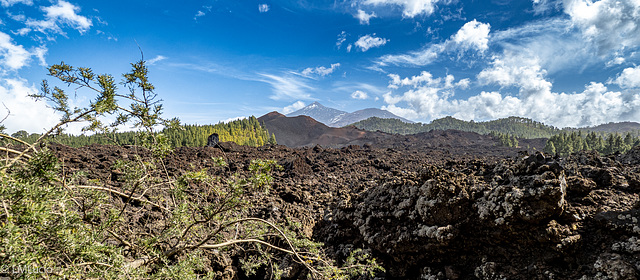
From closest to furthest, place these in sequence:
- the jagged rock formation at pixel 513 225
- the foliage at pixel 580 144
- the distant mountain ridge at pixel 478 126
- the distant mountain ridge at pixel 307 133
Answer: the jagged rock formation at pixel 513 225 → the foliage at pixel 580 144 → the distant mountain ridge at pixel 307 133 → the distant mountain ridge at pixel 478 126

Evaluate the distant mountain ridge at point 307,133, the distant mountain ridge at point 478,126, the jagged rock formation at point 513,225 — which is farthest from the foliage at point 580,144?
the distant mountain ridge at point 478,126

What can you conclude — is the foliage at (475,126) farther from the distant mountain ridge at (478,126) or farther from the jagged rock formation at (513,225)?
the jagged rock formation at (513,225)

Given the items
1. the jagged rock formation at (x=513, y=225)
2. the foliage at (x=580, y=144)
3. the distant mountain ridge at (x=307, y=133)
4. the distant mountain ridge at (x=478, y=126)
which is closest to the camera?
the jagged rock formation at (x=513, y=225)

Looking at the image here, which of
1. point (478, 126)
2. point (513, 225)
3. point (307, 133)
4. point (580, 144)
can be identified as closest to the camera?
point (513, 225)

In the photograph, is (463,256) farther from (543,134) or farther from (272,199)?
(543,134)

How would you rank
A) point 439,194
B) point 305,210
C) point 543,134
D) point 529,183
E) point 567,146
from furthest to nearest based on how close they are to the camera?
point 543,134, point 567,146, point 305,210, point 439,194, point 529,183

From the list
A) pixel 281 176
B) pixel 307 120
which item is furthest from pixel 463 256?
pixel 307 120

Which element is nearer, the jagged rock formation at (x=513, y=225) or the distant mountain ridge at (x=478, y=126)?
the jagged rock formation at (x=513, y=225)

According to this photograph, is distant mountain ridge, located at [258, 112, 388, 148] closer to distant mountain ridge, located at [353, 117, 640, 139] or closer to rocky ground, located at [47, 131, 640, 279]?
distant mountain ridge, located at [353, 117, 640, 139]

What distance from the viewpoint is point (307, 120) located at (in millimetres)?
88312

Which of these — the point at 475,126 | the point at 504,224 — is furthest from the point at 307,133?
the point at 475,126

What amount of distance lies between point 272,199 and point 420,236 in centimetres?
550

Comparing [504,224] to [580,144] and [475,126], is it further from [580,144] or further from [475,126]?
[475,126]

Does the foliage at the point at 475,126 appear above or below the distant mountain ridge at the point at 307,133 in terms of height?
above
